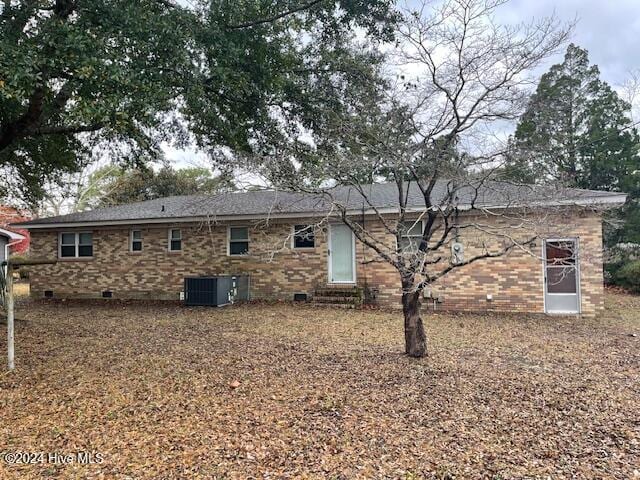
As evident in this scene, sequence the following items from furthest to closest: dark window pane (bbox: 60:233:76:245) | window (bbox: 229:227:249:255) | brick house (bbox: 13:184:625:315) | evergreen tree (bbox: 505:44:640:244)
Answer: evergreen tree (bbox: 505:44:640:244) < dark window pane (bbox: 60:233:76:245) < window (bbox: 229:227:249:255) < brick house (bbox: 13:184:625:315)

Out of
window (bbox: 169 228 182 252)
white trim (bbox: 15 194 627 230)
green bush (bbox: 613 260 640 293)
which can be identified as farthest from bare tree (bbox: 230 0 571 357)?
green bush (bbox: 613 260 640 293)

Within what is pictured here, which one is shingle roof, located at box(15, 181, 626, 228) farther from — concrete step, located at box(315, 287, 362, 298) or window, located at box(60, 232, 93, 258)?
concrete step, located at box(315, 287, 362, 298)

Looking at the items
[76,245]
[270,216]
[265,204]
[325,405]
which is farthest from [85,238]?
[325,405]

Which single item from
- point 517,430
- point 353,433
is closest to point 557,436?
point 517,430

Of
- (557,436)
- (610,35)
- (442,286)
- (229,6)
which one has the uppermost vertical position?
(610,35)

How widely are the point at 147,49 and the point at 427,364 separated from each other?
6.14 meters

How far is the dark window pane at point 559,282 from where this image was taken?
1020 cm

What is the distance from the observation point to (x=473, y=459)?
123 inches

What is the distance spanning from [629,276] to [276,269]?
1310cm

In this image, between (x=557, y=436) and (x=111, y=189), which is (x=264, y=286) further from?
(x=111, y=189)

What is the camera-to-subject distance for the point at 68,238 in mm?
14219

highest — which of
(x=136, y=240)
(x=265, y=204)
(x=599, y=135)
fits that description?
(x=599, y=135)

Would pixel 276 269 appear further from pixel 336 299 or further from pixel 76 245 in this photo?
pixel 76 245

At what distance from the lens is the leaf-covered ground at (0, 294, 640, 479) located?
310cm
